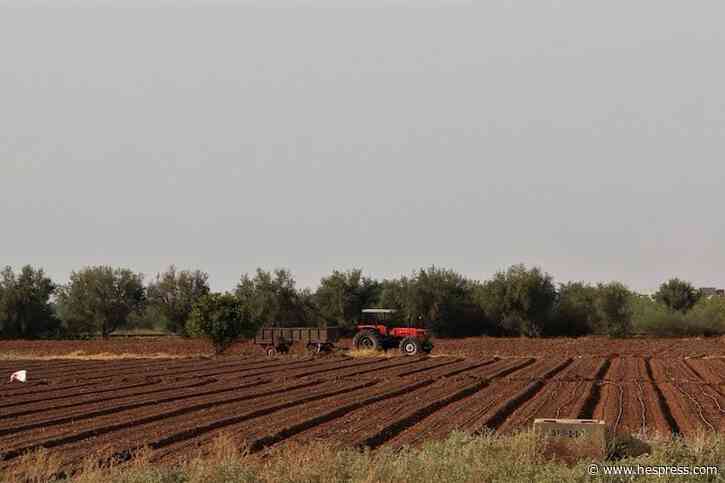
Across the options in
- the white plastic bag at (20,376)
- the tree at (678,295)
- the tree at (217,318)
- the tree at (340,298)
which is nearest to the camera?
the white plastic bag at (20,376)

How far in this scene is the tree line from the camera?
222 ft

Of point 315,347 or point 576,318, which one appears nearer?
point 315,347

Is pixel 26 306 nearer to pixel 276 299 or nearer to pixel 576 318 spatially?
pixel 276 299

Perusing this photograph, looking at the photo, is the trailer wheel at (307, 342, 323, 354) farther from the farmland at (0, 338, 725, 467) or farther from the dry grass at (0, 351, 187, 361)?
the dry grass at (0, 351, 187, 361)

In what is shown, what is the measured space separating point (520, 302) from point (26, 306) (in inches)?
1489

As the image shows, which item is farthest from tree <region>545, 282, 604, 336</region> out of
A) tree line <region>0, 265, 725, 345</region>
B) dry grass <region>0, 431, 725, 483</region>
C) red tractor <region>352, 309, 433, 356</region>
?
dry grass <region>0, 431, 725, 483</region>

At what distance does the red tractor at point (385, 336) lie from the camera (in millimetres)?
39250

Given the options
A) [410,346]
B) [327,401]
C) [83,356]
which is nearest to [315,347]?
[410,346]

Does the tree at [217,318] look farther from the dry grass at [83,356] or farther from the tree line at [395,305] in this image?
the tree line at [395,305]

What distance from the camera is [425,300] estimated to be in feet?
227

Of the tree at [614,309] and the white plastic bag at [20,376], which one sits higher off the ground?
the tree at [614,309]

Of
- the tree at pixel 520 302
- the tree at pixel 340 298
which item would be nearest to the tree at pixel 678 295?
the tree at pixel 520 302

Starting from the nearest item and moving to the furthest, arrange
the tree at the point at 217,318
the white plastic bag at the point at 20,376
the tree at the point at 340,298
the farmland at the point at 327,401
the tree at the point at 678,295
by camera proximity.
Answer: the farmland at the point at 327,401, the white plastic bag at the point at 20,376, the tree at the point at 217,318, the tree at the point at 340,298, the tree at the point at 678,295

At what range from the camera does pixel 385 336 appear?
39.8m
